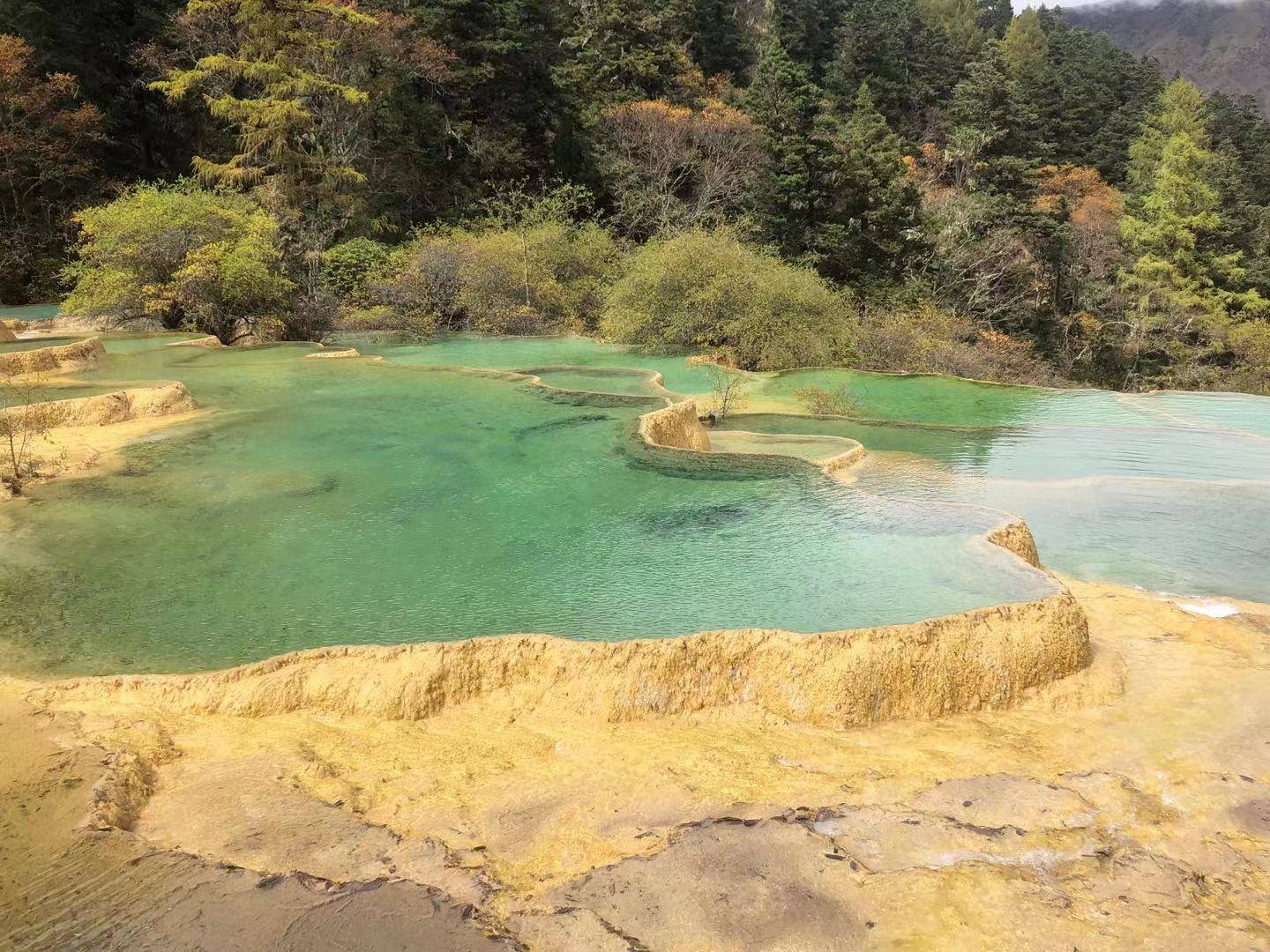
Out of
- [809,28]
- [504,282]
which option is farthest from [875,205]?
Result: [809,28]

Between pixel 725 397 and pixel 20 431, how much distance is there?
8.12 meters

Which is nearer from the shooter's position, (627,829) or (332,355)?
(627,829)

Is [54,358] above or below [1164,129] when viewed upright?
below

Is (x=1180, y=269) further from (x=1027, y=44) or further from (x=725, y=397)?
(x=1027, y=44)

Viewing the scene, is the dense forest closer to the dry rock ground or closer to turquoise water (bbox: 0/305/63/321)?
turquoise water (bbox: 0/305/63/321)

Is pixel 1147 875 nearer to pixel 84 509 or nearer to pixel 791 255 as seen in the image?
pixel 84 509

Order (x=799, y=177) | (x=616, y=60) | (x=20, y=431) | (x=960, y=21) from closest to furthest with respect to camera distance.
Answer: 1. (x=20, y=431)
2. (x=799, y=177)
3. (x=616, y=60)
4. (x=960, y=21)

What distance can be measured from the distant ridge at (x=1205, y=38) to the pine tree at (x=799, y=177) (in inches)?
2686

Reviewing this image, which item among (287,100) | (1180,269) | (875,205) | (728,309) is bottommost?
(728,309)

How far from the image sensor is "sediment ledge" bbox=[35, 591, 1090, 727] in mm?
4891

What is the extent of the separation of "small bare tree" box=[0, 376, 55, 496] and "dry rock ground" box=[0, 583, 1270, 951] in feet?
12.7

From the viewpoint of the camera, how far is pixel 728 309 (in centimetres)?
1712

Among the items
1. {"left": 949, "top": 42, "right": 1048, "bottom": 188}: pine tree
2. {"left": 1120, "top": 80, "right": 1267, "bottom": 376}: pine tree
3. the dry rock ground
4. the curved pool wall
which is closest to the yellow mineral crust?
the curved pool wall

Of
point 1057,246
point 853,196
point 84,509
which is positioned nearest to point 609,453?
point 84,509
